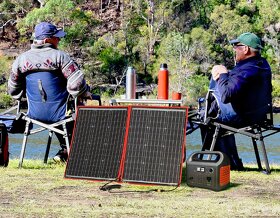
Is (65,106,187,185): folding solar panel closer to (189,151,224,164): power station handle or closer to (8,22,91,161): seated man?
(189,151,224,164): power station handle

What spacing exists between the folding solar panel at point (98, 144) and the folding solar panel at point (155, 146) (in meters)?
0.09

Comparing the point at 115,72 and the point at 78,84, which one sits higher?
the point at 78,84

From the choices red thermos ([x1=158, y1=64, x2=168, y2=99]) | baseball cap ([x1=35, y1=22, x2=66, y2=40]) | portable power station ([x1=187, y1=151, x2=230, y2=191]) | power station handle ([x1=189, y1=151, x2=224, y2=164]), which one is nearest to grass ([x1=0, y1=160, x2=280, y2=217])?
portable power station ([x1=187, y1=151, x2=230, y2=191])

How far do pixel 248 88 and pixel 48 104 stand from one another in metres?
1.68

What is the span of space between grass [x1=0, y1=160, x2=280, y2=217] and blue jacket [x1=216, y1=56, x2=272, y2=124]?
60 centimetres

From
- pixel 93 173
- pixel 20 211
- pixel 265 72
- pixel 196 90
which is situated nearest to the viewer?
pixel 20 211

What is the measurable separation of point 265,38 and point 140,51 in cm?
1045

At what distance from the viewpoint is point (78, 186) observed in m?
4.69

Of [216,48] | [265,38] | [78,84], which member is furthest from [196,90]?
[78,84]

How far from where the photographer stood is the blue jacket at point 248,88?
5359 millimetres

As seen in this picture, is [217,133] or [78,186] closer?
[78,186]

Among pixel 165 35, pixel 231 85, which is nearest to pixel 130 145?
pixel 231 85

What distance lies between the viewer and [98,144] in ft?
16.4

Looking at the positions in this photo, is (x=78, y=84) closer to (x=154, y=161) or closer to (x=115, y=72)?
(x=154, y=161)
